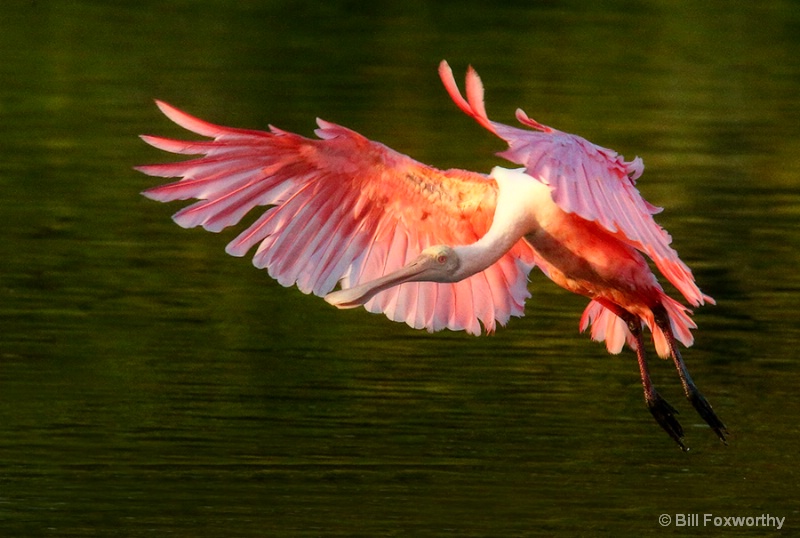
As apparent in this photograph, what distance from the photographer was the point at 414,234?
317 inches

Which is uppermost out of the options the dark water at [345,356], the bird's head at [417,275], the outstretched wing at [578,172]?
the outstretched wing at [578,172]

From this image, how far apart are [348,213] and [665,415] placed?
1.43 metres

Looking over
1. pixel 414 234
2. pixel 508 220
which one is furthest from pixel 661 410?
pixel 414 234

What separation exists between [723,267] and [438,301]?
2.91 meters

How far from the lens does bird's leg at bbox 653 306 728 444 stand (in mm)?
7828

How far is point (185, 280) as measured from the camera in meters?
10.4

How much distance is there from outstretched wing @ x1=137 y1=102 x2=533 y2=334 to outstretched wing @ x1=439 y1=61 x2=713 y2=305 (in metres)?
0.89

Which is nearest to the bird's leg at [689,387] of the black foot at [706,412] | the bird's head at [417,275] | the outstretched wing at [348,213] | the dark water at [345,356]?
the black foot at [706,412]

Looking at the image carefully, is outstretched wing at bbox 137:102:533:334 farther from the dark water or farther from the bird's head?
the dark water

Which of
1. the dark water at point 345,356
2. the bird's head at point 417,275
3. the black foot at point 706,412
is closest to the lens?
the dark water at point 345,356

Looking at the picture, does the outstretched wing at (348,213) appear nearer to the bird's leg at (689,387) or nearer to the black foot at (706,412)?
the bird's leg at (689,387)

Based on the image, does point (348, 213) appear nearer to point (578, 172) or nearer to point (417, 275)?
point (417, 275)

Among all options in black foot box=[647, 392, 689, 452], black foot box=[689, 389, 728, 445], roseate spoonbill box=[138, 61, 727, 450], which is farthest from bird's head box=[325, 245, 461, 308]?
black foot box=[689, 389, 728, 445]

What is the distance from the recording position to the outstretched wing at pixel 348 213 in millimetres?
7504
